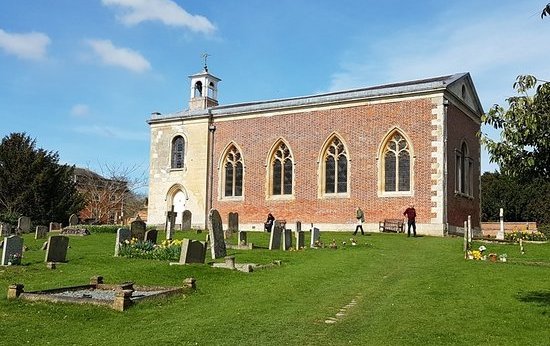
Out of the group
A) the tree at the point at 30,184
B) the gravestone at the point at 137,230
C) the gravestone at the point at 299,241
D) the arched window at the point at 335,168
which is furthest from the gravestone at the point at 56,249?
the tree at the point at 30,184

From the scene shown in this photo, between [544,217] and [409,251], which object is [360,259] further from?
[544,217]

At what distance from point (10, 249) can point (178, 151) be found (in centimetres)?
2385

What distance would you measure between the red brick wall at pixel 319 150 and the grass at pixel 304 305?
1225 cm

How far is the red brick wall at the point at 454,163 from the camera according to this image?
102 ft

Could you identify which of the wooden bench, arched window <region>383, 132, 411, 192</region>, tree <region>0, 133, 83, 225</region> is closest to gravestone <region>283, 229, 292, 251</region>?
the wooden bench

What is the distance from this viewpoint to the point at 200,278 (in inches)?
574

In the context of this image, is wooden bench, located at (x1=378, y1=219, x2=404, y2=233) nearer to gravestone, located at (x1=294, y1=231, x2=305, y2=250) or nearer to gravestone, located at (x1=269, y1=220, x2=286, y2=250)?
gravestone, located at (x1=294, y1=231, x2=305, y2=250)

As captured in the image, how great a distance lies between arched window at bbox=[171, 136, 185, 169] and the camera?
3953 cm

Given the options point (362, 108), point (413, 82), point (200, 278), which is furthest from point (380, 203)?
point (200, 278)

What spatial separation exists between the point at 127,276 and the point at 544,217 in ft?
141

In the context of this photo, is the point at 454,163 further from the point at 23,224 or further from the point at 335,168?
the point at 23,224

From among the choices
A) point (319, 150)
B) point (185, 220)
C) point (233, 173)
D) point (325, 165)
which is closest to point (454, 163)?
point (325, 165)

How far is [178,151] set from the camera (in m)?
39.8

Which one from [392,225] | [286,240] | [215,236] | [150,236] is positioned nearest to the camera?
[215,236]
